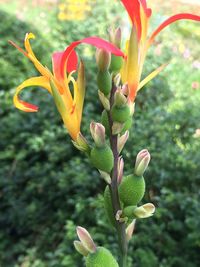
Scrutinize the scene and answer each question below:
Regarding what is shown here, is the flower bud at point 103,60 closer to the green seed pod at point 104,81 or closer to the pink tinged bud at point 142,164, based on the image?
the green seed pod at point 104,81

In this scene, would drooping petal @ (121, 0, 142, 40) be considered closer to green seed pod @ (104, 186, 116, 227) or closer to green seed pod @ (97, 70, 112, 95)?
green seed pod @ (97, 70, 112, 95)

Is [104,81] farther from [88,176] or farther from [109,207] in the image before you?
[88,176]

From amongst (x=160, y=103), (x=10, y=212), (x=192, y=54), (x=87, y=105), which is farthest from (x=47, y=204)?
(x=192, y=54)

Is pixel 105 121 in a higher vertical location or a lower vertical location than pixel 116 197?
higher

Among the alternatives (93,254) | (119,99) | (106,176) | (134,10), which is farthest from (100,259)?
(134,10)

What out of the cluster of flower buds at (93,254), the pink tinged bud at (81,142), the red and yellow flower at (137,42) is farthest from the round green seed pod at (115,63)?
the cluster of flower buds at (93,254)

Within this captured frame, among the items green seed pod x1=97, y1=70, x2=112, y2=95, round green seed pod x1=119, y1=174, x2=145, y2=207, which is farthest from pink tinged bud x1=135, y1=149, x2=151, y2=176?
green seed pod x1=97, y1=70, x2=112, y2=95

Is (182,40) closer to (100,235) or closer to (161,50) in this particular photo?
(161,50)

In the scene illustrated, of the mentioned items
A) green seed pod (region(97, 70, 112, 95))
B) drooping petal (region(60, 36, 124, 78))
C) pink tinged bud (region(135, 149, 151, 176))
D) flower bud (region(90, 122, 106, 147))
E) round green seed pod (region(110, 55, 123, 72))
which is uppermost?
drooping petal (region(60, 36, 124, 78))
